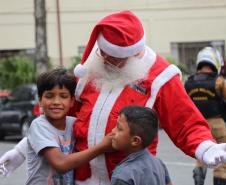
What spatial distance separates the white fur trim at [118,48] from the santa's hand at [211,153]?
2.01 feet

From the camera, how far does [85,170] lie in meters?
3.61

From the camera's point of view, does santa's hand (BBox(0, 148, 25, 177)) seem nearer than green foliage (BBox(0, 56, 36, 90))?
Yes

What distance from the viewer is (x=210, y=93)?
765 cm

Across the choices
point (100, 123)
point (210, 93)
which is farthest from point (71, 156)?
point (210, 93)

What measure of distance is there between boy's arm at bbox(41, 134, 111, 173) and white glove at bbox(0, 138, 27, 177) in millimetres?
474

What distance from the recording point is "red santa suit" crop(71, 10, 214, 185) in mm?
3539

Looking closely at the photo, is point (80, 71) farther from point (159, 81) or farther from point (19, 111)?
point (19, 111)

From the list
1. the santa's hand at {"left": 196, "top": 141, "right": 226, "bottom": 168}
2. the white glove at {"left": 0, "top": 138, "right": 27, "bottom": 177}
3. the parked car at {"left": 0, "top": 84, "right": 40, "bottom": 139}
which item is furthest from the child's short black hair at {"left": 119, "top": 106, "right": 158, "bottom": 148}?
the parked car at {"left": 0, "top": 84, "right": 40, "bottom": 139}

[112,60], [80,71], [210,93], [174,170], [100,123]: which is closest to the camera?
[100,123]

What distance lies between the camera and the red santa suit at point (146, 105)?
354 cm

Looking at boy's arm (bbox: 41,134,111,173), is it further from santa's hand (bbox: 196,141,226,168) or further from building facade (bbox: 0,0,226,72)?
building facade (bbox: 0,0,226,72)

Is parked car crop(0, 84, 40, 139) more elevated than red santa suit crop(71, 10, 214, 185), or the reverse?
red santa suit crop(71, 10, 214, 185)

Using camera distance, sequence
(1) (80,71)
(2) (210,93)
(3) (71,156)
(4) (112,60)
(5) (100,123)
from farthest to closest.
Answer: (2) (210,93) < (1) (80,71) < (4) (112,60) < (5) (100,123) < (3) (71,156)

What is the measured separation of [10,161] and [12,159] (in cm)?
2
